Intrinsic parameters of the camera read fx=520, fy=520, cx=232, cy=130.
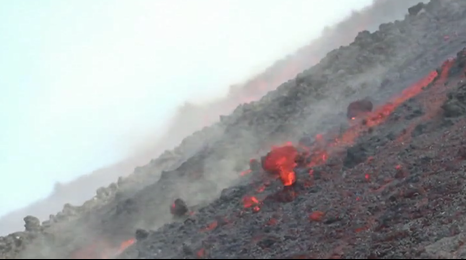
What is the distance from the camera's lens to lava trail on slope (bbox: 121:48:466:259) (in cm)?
870

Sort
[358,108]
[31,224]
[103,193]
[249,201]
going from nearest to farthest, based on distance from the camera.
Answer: [249,201], [31,224], [358,108], [103,193]

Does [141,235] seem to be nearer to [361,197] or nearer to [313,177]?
[361,197]

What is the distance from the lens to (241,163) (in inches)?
758

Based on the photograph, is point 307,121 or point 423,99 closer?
point 423,99

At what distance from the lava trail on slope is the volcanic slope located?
5 centimetres

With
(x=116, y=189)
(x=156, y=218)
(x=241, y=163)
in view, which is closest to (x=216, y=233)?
(x=156, y=218)

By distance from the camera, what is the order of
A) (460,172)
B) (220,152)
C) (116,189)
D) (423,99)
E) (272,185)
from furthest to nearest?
1. (116,189)
2. (220,152)
3. (423,99)
4. (272,185)
5. (460,172)

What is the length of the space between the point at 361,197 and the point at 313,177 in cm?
230

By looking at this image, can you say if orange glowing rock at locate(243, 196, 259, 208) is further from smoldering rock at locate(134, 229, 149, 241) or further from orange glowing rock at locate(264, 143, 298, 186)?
smoldering rock at locate(134, 229, 149, 241)

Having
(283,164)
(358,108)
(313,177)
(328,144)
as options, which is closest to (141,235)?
(313,177)

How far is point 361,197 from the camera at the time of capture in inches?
497

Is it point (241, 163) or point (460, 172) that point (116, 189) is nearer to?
point (241, 163)

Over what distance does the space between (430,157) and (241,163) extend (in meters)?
7.21

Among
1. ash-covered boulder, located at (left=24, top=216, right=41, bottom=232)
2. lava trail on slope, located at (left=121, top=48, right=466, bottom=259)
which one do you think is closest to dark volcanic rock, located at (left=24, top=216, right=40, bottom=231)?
ash-covered boulder, located at (left=24, top=216, right=41, bottom=232)
